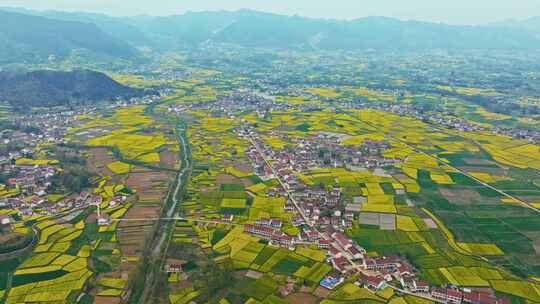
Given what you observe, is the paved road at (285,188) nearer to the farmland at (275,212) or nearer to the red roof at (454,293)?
the farmland at (275,212)

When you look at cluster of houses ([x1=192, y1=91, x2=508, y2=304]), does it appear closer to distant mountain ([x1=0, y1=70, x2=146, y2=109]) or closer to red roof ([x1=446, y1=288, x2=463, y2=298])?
red roof ([x1=446, y1=288, x2=463, y2=298])

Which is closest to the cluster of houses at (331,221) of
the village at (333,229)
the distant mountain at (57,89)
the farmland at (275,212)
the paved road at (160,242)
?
the village at (333,229)

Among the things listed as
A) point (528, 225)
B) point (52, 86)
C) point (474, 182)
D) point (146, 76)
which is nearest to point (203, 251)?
point (528, 225)

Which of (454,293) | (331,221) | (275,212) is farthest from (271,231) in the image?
(454,293)

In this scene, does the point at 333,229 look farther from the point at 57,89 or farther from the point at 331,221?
the point at 57,89

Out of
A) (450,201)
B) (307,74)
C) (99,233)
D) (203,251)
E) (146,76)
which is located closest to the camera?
(203,251)

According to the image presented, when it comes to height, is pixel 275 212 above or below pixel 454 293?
below

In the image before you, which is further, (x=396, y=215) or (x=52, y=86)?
(x=52, y=86)

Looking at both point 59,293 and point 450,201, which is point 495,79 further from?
point 59,293
